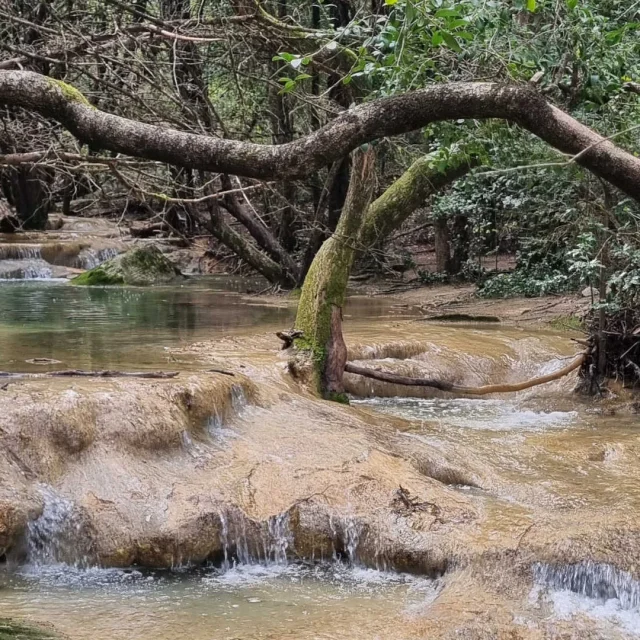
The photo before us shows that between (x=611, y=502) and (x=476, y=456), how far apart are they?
1.28m

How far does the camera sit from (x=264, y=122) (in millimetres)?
17641

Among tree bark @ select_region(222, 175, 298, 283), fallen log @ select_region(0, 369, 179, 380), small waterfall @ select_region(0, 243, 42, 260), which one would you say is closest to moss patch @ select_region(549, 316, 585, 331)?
tree bark @ select_region(222, 175, 298, 283)

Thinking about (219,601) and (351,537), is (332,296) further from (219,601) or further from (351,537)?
(219,601)

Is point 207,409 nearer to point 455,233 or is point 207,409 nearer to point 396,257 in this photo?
point 455,233

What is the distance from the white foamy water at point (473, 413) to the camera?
27.8 ft

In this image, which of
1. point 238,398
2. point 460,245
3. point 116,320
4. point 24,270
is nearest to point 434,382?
point 238,398

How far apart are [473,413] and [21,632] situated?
613cm

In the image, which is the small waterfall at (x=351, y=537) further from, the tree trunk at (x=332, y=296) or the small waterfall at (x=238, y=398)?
the tree trunk at (x=332, y=296)

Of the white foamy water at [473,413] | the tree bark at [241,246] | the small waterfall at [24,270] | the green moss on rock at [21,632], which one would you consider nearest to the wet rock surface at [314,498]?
Answer: the white foamy water at [473,413]

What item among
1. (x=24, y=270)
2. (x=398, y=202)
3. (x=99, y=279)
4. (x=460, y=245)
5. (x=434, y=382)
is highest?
(x=398, y=202)

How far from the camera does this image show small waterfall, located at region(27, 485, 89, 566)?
18.4 ft

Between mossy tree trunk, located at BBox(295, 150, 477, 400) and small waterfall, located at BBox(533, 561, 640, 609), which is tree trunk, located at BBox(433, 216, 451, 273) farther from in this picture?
small waterfall, located at BBox(533, 561, 640, 609)

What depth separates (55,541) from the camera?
5617mm

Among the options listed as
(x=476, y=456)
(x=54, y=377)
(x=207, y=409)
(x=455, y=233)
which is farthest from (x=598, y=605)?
(x=455, y=233)
